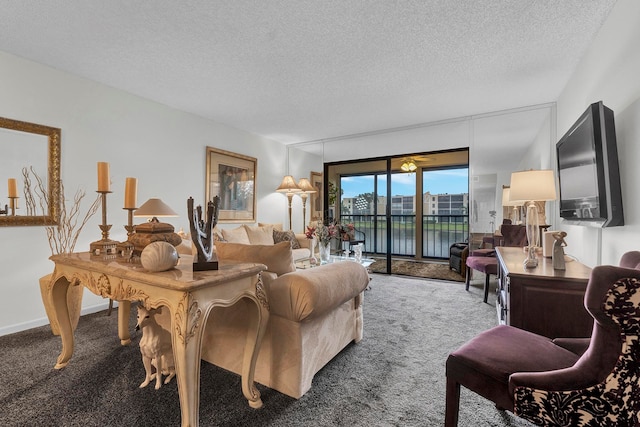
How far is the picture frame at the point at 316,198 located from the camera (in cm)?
605

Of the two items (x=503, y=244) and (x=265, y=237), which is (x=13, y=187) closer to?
(x=265, y=237)

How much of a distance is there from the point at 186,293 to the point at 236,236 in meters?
2.71

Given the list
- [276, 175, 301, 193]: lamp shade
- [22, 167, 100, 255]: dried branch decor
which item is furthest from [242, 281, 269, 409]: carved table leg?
[276, 175, 301, 193]: lamp shade

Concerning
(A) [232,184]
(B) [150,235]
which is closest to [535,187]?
(B) [150,235]

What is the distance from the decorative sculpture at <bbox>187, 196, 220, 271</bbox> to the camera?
140cm

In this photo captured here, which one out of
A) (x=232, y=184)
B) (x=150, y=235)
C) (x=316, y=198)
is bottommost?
(x=150, y=235)

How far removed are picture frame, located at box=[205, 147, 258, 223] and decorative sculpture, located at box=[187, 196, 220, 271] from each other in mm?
3028

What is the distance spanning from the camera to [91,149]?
3098 millimetres

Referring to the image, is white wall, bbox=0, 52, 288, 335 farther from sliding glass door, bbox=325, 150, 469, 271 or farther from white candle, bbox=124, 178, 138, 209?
sliding glass door, bbox=325, 150, 469, 271

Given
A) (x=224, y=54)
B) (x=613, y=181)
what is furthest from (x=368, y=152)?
(x=613, y=181)

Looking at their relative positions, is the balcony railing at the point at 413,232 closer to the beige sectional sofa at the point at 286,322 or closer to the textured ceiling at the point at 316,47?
the textured ceiling at the point at 316,47

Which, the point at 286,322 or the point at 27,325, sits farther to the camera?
the point at 27,325

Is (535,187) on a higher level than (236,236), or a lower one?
higher

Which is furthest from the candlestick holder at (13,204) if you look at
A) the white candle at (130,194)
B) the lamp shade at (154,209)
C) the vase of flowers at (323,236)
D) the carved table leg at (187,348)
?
the vase of flowers at (323,236)
